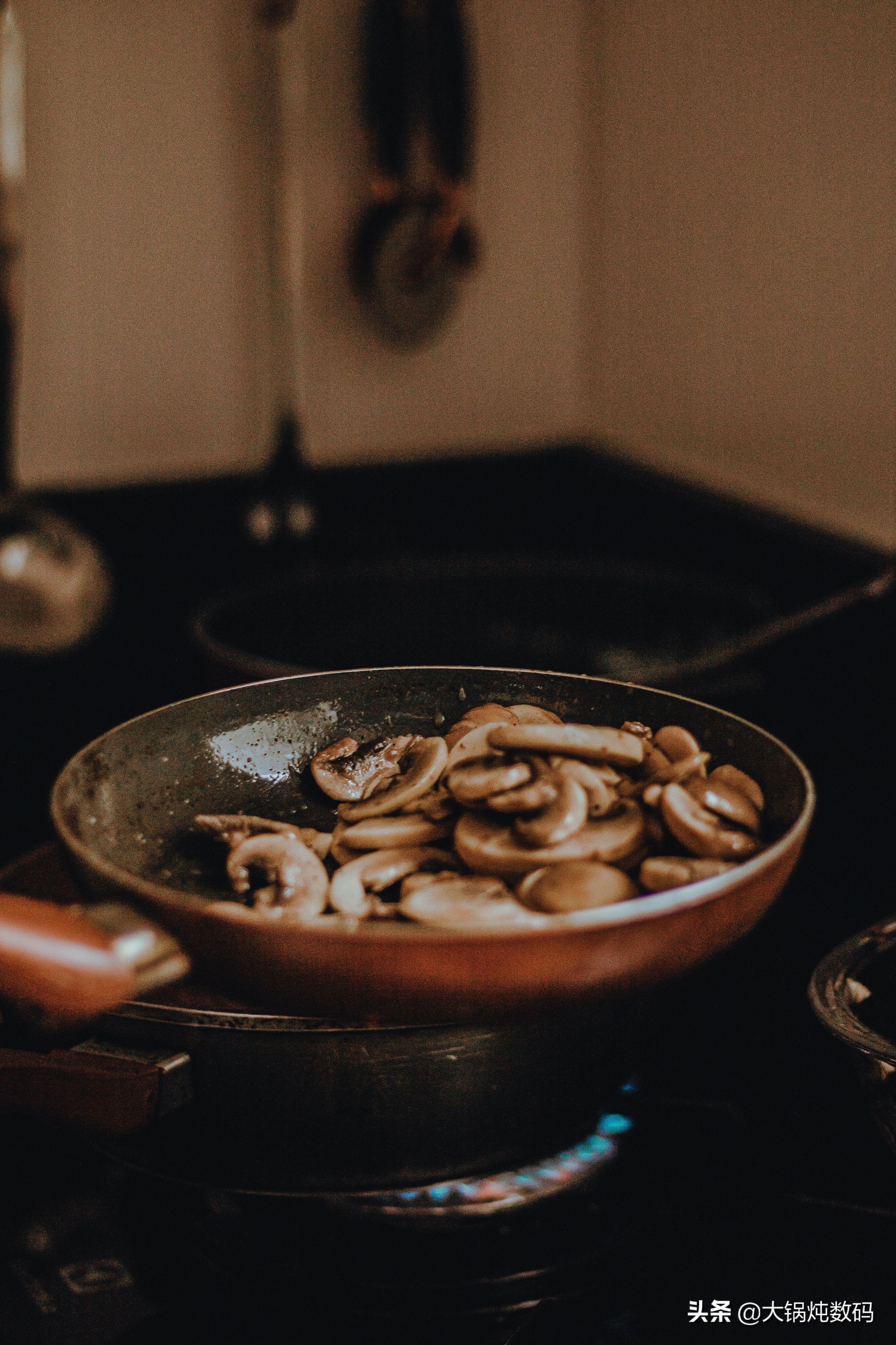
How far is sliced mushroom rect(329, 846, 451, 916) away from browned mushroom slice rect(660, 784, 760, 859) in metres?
0.09

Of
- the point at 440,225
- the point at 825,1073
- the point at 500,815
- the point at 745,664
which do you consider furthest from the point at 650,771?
the point at 440,225

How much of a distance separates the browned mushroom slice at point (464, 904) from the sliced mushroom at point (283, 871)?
0.03 metres

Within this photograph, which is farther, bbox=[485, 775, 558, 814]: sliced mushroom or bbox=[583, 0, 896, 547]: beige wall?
bbox=[583, 0, 896, 547]: beige wall

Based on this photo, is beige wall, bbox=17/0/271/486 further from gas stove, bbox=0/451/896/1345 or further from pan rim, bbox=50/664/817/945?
pan rim, bbox=50/664/817/945

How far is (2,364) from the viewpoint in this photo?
3.04ft

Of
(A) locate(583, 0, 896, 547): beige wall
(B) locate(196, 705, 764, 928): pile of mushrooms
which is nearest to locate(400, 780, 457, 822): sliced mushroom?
(B) locate(196, 705, 764, 928): pile of mushrooms

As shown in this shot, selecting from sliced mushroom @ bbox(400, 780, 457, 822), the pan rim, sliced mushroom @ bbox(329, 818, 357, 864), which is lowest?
sliced mushroom @ bbox(329, 818, 357, 864)

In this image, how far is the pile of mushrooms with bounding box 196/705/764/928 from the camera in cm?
39

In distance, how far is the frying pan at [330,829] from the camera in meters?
0.34

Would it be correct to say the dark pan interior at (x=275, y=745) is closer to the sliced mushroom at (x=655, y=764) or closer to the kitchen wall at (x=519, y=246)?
the sliced mushroom at (x=655, y=764)

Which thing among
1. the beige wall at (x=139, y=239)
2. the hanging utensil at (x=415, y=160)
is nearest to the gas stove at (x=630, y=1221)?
the beige wall at (x=139, y=239)

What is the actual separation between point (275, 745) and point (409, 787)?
9 cm

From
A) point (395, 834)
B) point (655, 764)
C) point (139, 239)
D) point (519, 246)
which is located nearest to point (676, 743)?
point (655, 764)

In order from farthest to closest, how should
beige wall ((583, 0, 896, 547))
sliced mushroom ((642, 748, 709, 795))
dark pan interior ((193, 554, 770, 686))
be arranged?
1. beige wall ((583, 0, 896, 547))
2. dark pan interior ((193, 554, 770, 686))
3. sliced mushroom ((642, 748, 709, 795))
